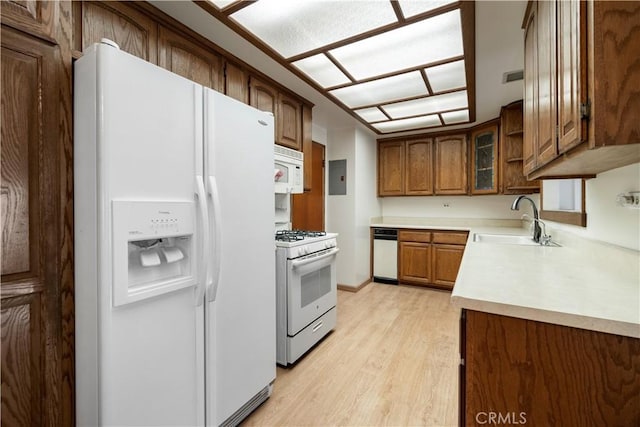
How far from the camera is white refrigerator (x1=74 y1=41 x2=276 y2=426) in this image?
3.22ft

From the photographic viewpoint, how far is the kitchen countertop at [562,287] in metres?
0.72

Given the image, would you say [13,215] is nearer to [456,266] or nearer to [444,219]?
[456,266]

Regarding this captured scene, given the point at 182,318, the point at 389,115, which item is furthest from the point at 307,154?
the point at 182,318

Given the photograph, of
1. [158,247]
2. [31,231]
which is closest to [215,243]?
[158,247]

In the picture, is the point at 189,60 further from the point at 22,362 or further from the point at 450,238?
the point at 450,238

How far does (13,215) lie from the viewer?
97 centimetres

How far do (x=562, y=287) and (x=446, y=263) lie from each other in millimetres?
3054

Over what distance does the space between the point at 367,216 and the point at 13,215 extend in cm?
377

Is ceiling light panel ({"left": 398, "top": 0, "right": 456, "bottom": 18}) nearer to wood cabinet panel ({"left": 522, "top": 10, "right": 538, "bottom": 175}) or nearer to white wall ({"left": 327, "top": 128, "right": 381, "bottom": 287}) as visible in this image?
wood cabinet panel ({"left": 522, "top": 10, "right": 538, "bottom": 175})

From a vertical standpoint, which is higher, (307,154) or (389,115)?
(389,115)

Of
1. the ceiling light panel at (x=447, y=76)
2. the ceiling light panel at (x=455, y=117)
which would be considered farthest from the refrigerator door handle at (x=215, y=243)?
the ceiling light panel at (x=455, y=117)

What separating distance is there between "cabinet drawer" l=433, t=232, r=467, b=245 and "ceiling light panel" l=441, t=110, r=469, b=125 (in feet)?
4.82

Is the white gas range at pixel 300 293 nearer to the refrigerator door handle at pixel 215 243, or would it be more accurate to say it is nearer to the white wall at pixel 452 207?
the refrigerator door handle at pixel 215 243

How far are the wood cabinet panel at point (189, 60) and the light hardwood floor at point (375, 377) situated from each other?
2.06 metres
